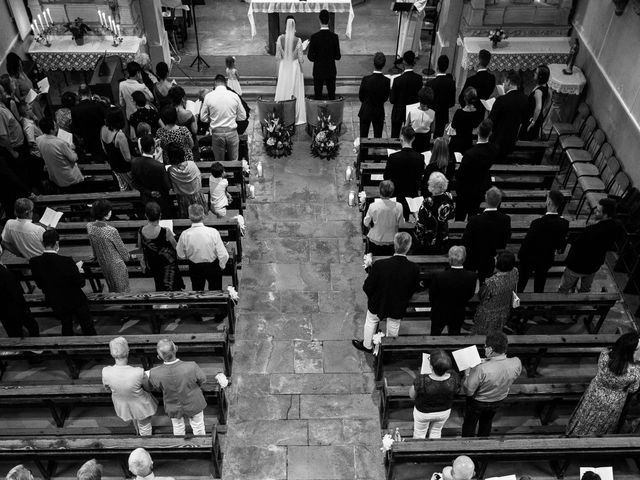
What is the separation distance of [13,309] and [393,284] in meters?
4.01

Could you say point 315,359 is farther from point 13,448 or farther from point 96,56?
point 96,56

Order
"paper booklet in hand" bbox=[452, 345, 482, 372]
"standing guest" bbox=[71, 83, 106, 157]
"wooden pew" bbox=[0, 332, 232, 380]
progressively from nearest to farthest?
"paper booklet in hand" bbox=[452, 345, 482, 372] → "wooden pew" bbox=[0, 332, 232, 380] → "standing guest" bbox=[71, 83, 106, 157]

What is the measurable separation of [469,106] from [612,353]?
440 cm

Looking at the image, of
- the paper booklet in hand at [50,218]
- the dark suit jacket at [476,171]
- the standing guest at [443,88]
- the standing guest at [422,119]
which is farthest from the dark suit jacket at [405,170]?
the paper booklet in hand at [50,218]

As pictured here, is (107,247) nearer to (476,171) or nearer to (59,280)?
(59,280)

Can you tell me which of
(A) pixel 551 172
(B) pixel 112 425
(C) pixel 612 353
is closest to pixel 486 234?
(C) pixel 612 353

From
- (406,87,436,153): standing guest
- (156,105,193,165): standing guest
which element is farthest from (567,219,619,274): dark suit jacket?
(156,105,193,165): standing guest

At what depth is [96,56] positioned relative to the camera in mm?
11234

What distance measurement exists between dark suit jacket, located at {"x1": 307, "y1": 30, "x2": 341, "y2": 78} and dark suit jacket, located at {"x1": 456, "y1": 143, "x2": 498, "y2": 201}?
3500mm

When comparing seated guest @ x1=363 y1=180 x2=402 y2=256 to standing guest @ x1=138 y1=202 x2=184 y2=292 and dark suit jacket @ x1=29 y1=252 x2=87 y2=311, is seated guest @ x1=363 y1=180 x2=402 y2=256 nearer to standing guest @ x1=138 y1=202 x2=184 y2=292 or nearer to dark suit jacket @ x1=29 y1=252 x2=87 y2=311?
standing guest @ x1=138 y1=202 x2=184 y2=292

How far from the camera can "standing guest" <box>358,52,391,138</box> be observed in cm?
913

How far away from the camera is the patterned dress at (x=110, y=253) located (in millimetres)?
6512

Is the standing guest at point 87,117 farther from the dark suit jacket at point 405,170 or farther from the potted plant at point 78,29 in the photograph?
the dark suit jacket at point 405,170

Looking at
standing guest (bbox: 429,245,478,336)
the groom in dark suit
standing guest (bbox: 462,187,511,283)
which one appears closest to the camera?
standing guest (bbox: 429,245,478,336)
